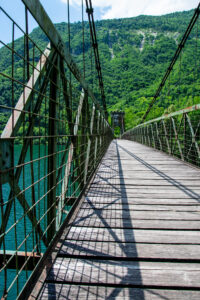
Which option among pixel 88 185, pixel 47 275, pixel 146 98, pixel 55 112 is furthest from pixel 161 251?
pixel 146 98

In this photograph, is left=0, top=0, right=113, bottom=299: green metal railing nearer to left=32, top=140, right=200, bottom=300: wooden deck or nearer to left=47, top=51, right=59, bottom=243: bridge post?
left=47, top=51, right=59, bottom=243: bridge post

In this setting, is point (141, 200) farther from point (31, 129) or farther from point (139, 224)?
point (31, 129)

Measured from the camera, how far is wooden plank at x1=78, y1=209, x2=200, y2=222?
137cm

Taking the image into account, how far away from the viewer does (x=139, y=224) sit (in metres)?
1.29

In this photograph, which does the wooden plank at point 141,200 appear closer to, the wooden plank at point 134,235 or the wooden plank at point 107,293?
the wooden plank at point 134,235

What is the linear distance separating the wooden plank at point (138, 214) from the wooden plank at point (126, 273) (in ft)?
1.50

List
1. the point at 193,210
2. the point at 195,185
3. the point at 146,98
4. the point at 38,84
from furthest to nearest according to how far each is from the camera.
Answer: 1. the point at 146,98
2. the point at 195,185
3. the point at 193,210
4. the point at 38,84

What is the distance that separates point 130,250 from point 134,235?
5.8 inches

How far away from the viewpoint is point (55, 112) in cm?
106

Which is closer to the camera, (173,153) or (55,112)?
(55,112)

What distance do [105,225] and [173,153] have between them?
325cm

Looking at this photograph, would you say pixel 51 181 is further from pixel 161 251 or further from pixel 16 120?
pixel 161 251

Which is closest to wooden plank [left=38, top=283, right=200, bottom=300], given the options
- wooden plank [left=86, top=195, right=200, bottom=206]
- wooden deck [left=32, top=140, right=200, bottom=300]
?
wooden deck [left=32, top=140, right=200, bottom=300]

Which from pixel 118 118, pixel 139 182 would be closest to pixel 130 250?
pixel 139 182
